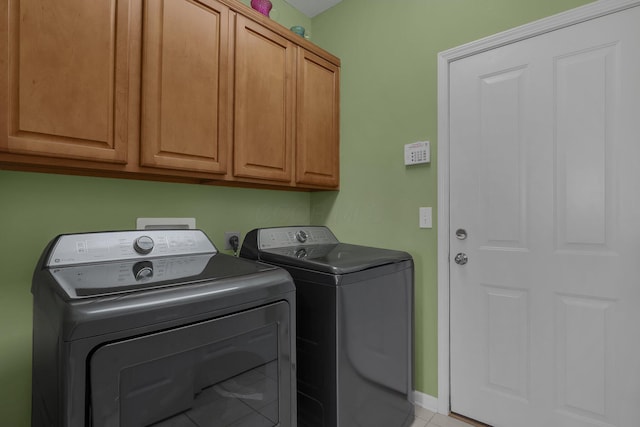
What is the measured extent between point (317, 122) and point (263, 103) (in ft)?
1.51

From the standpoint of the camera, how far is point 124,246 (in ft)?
4.24

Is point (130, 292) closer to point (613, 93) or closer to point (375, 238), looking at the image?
point (375, 238)

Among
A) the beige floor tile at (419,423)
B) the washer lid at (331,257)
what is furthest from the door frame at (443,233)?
the washer lid at (331,257)

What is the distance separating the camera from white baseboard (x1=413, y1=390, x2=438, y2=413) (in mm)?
1862

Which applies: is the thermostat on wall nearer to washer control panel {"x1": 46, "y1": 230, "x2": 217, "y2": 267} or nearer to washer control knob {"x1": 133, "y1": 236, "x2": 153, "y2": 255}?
washer control panel {"x1": 46, "y1": 230, "x2": 217, "y2": 267}

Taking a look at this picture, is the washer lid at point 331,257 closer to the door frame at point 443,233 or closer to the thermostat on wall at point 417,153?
the door frame at point 443,233

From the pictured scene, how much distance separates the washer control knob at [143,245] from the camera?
4.33ft

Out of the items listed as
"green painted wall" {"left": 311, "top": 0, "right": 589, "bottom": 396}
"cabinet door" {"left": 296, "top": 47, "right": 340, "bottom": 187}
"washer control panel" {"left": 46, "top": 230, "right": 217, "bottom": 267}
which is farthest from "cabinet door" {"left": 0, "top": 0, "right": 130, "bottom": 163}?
"green painted wall" {"left": 311, "top": 0, "right": 589, "bottom": 396}

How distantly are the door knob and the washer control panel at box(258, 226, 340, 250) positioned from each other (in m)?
0.77

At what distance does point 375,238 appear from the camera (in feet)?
6.99

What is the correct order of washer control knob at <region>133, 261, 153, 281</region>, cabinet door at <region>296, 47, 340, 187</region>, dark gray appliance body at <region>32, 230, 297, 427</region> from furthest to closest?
1. cabinet door at <region>296, 47, 340, 187</region>
2. washer control knob at <region>133, 261, 153, 281</region>
3. dark gray appliance body at <region>32, 230, 297, 427</region>

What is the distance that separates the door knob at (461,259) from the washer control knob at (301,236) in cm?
90

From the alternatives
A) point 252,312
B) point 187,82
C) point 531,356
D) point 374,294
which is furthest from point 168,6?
point 531,356

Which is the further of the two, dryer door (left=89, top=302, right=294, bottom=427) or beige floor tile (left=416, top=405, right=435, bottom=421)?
beige floor tile (left=416, top=405, right=435, bottom=421)
